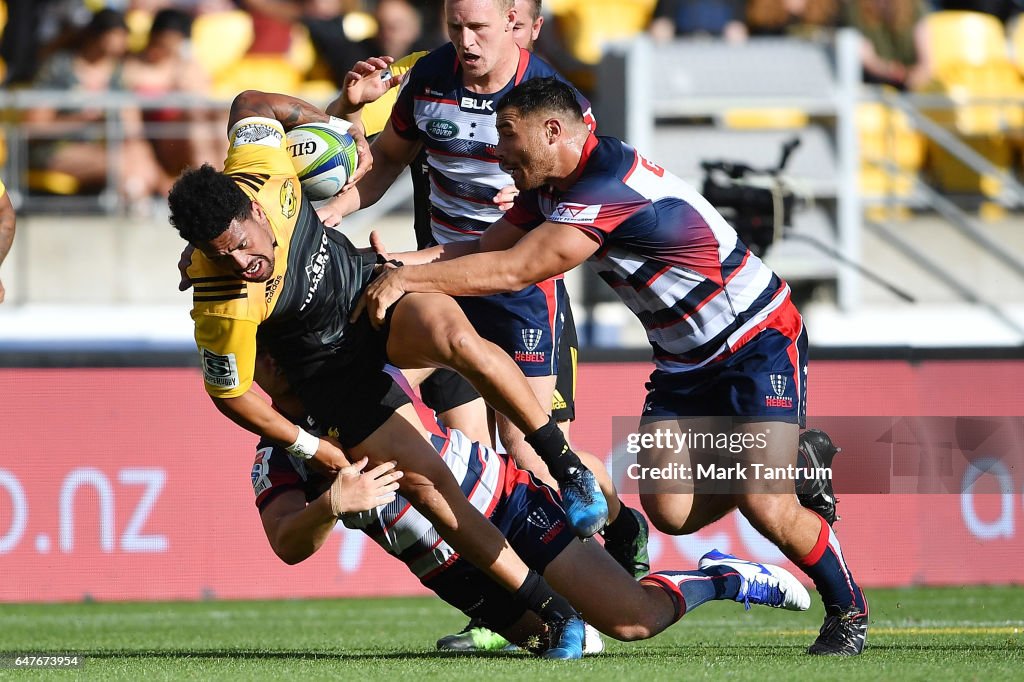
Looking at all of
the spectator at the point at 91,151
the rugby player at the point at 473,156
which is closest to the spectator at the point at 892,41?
the spectator at the point at 91,151

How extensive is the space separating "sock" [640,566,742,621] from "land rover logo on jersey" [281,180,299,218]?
6.72ft

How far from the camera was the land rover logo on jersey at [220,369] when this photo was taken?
5.62 m

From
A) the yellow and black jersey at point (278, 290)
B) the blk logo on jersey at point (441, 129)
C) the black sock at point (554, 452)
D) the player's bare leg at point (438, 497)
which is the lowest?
the player's bare leg at point (438, 497)

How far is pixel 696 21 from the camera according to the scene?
13.8 metres

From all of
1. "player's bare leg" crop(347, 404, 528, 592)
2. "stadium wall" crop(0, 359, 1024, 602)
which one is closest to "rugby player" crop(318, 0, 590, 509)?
"player's bare leg" crop(347, 404, 528, 592)

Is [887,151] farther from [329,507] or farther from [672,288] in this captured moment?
[329,507]

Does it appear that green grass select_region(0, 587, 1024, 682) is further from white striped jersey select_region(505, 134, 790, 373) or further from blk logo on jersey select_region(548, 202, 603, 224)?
blk logo on jersey select_region(548, 202, 603, 224)

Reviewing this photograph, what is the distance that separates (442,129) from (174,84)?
6132 mm

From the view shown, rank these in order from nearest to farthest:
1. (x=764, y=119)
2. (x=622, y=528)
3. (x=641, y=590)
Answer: (x=641, y=590) → (x=622, y=528) → (x=764, y=119)

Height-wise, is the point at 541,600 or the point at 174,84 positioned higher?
the point at 174,84

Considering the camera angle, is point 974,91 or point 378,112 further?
point 974,91

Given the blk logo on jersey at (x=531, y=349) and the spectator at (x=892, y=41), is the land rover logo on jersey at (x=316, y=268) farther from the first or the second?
the spectator at (x=892, y=41)

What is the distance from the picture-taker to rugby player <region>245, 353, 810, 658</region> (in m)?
6.09

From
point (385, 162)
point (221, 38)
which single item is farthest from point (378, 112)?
point (221, 38)
